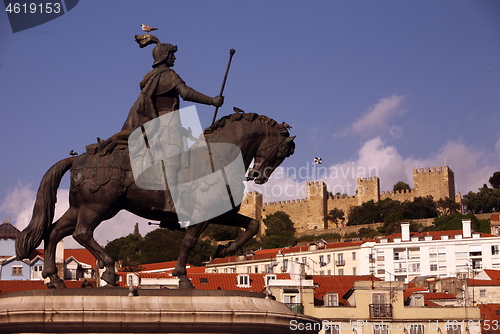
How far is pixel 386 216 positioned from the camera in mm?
142000

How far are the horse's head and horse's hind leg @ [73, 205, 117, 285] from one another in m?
2.07

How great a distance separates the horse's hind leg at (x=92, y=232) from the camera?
45.0 ft

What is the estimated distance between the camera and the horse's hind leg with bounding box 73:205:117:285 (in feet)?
45.0

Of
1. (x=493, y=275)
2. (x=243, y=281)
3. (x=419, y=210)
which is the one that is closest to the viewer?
(x=243, y=281)

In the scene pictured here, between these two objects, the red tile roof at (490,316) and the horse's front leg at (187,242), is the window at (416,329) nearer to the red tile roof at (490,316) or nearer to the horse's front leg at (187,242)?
the red tile roof at (490,316)

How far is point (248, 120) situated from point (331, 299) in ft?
130

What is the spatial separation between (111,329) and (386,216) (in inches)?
5162

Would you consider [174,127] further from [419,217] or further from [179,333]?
[419,217]

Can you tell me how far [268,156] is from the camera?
1438 cm

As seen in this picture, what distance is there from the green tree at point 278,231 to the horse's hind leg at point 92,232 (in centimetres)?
11884

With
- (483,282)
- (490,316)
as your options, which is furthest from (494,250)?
(490,316)

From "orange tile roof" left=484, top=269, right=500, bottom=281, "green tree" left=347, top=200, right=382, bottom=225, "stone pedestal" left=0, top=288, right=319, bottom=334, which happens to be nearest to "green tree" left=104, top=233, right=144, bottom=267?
"green tree" left=347, top=200, right=382, bottom=225

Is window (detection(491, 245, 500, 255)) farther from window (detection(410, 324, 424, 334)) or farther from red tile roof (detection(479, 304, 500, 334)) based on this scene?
window (detection(410, 324, 424, 334))

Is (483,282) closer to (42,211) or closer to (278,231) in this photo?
(42,211)
